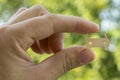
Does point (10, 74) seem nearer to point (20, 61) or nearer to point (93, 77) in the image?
point (20, 61)

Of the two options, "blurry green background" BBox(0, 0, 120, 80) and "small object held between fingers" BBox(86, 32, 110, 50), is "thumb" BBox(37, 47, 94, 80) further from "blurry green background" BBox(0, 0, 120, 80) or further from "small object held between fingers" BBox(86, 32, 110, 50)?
"blurry green background" BBox(0, 0, 120, 80)

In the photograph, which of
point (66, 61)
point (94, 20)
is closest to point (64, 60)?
point (66, 61)

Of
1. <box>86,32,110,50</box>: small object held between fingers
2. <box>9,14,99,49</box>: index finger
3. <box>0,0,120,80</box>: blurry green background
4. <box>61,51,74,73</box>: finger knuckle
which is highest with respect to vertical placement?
<box>9,14,99,49</box>: index finger

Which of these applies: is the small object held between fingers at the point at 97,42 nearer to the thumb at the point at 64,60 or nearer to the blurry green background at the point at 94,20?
the thumb at the point at 64,60

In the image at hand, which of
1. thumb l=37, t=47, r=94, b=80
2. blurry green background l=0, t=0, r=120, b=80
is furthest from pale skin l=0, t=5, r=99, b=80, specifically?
blurry green background l=0, t=0, r=120, b=80

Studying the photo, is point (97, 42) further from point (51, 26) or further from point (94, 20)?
point (94, 20)

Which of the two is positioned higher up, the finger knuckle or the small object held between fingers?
the small object held between fingers

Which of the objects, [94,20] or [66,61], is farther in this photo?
[94,20]
